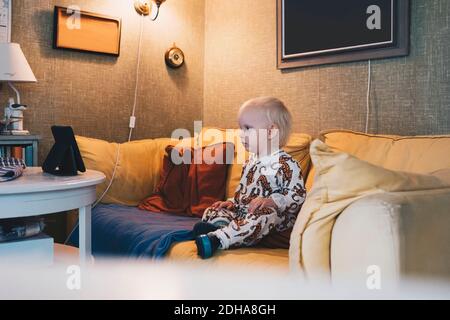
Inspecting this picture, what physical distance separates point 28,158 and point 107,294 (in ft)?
3.44

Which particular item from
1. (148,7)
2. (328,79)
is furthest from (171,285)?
(148,7)

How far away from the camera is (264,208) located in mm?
1771

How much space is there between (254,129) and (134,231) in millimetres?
627

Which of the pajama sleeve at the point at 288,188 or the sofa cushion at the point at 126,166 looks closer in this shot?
the pajama sleeve at the point at 288,188

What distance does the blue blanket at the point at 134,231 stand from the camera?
1.88 m

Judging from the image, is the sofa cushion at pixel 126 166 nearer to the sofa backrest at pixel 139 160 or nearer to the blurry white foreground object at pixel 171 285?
the sofa backrest at pixel 139 160

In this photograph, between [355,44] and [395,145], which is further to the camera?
[355,44]

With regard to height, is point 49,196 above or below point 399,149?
below

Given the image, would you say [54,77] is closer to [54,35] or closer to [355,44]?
[54,35]

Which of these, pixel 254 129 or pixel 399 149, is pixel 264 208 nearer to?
pixel 254 129

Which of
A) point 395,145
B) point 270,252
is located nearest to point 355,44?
point 395,145

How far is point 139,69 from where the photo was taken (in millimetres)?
3066

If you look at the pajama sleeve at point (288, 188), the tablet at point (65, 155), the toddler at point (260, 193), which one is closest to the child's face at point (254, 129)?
the toddler at point (260, 193)

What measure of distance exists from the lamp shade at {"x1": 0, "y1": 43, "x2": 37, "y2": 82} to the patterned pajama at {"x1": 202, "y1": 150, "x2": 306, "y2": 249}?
110 centimetres
